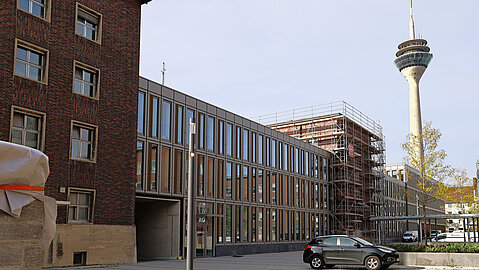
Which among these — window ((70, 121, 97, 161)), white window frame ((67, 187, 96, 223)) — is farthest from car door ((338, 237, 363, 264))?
window ((70, 121, 97, 161))

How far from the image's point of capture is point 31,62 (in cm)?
1945

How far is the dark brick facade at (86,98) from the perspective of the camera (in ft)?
61.4

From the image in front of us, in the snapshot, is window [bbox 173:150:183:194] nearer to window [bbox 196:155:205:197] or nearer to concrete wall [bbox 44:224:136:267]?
window [bbox 196:155:205:197]

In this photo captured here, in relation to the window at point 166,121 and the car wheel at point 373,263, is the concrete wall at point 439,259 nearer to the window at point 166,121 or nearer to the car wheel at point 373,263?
the car wheel at point 373,263

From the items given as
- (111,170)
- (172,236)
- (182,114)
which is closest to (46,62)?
(111,170)

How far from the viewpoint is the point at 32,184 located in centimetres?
874

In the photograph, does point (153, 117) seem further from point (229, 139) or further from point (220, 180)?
point (229, 139)

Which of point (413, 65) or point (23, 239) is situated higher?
point (413, 65)

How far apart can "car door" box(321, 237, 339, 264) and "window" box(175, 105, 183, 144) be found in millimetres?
10653

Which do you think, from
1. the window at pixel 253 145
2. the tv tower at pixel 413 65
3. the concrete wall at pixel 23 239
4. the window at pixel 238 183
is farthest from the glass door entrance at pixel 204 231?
the tv tower at pixel 413 65

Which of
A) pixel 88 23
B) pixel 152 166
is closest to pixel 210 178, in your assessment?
pixel 152 166

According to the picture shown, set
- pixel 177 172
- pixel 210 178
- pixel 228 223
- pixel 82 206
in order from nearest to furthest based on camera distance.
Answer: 1. pixel 82 206
2. pixel 177 172
3. pixel 210 178
4. pixel 228 223

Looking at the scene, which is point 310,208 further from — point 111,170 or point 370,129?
point 111,170

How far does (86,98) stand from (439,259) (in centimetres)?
1630
